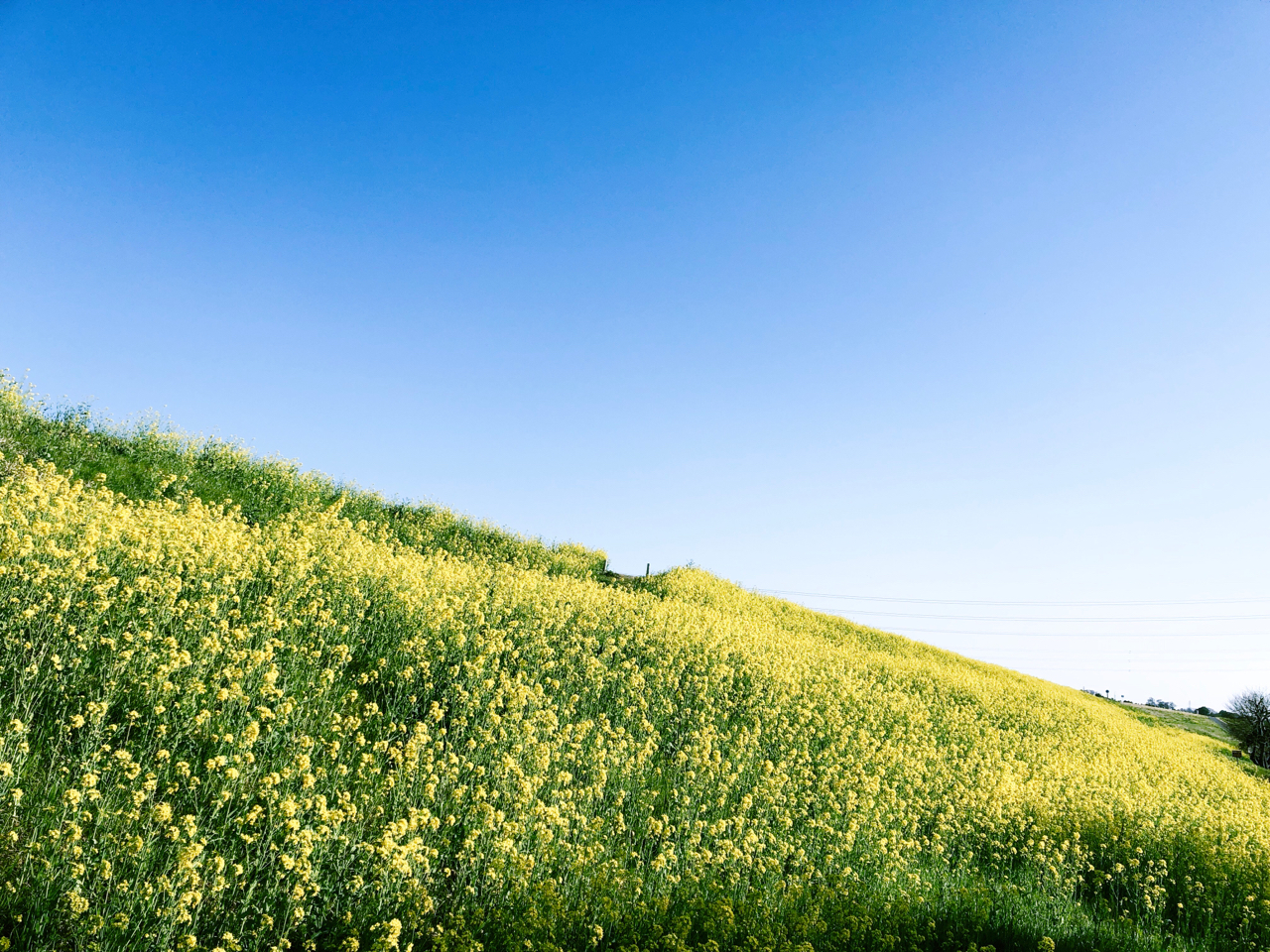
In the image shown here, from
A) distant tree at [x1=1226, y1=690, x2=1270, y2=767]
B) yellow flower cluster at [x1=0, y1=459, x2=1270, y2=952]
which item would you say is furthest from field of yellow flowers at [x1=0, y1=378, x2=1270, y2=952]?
distant tree at [x1=1226, y1=690, x2=1270, y2=767]

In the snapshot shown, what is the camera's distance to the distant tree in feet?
123

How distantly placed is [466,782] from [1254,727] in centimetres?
5171

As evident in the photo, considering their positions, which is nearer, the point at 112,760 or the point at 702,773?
the point at 112,760

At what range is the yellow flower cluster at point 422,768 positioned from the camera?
15.7 feet

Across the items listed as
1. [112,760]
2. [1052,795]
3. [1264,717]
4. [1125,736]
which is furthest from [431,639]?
[1264,717]

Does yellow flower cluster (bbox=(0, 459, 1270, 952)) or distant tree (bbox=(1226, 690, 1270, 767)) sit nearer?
yellow flower cluster (bbox=(0, 459, 1270, 952))

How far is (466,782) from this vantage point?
7.15m

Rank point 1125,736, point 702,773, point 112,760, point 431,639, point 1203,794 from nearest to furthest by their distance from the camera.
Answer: point 112,760, point 702,773, point 431,639, point 1203,794, point 1125,736

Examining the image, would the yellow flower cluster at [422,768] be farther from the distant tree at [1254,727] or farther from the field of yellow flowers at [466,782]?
the distant tree at [1254,727]

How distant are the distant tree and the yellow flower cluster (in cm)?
2998

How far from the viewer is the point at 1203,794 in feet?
58.0

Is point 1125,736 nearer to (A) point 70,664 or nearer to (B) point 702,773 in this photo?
(B) point 702,773

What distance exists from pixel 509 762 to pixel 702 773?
3.34 metres

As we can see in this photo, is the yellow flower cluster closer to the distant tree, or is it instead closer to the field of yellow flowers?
the field of yellow flowers
